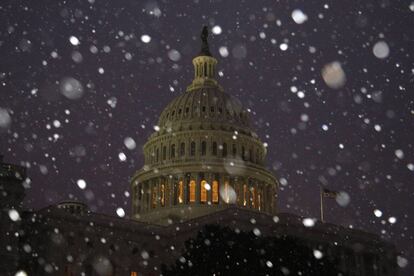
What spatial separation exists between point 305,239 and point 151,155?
29480 millimetres

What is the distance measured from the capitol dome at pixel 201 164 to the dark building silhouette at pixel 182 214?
129 millimetres

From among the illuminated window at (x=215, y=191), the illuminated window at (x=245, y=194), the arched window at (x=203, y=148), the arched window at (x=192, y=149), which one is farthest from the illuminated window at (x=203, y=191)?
the illuminated window at (x=245, y=194)

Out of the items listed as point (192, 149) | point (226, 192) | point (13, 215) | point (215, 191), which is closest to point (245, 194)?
point (226, 192)

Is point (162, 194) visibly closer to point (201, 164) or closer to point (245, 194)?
point (201, 164)

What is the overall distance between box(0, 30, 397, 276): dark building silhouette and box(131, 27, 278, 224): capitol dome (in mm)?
129

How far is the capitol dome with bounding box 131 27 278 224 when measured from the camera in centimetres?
9256

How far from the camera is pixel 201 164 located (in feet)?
305

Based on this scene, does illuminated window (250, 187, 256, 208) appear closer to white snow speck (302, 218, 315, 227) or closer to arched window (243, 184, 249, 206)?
arched window (243, 184, 249, 206)

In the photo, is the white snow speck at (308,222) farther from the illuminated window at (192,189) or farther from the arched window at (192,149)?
the arched window at (192,149)

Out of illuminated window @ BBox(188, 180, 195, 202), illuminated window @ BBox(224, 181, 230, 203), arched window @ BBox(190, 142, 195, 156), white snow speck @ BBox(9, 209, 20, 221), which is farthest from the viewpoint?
arched window @ BBox(190, 142, 195, 156)

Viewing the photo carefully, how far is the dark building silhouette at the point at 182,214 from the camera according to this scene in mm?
69125

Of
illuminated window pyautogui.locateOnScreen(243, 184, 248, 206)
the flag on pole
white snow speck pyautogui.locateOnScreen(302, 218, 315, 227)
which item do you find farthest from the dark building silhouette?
the flag on pole

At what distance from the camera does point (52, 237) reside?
70688 millimetres

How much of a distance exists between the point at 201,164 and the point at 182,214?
7337 mm
